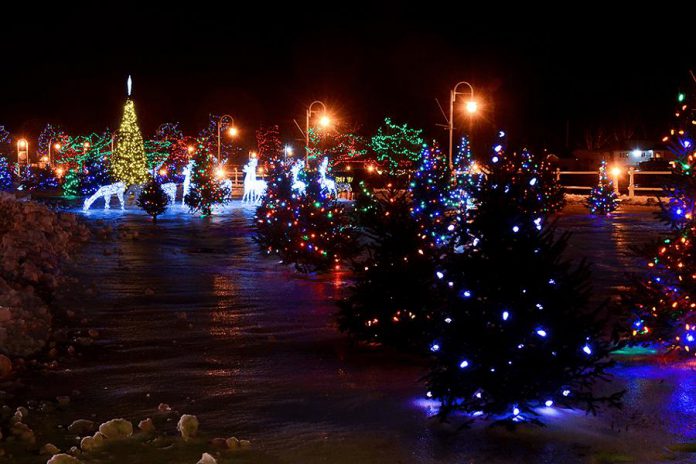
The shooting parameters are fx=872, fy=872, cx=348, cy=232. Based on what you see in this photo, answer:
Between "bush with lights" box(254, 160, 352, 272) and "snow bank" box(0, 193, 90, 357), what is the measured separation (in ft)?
14.2

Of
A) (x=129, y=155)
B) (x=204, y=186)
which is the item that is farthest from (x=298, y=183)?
(x=129, y=155)

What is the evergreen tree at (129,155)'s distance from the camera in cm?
4978

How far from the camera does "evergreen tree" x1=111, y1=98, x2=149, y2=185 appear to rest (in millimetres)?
49781

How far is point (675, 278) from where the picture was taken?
902cm

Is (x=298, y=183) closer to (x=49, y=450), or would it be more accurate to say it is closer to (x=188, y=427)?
(x=188, y=427)

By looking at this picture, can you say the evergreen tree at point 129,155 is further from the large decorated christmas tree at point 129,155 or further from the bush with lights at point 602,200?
the bush with lights at point 602,200

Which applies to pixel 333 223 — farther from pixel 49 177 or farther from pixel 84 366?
pixel 49 177

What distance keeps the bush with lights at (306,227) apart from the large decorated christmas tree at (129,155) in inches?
1256

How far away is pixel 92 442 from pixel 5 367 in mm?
2704

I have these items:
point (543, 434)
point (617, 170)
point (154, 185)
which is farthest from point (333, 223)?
point (617, 170)

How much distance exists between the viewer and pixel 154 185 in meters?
32.1

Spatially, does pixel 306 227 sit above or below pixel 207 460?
above

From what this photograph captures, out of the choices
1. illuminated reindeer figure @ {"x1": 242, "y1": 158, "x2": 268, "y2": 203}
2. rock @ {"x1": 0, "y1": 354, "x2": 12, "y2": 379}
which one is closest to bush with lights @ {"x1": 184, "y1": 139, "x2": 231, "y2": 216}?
illuminated reindeer figure @ {"x1": 242, "y1": 158, "x2": 268, "y2": 203}

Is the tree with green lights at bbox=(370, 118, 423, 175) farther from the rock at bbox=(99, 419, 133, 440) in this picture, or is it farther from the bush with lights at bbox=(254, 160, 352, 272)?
the rock at bbox=(99, 419, 133, 440)
